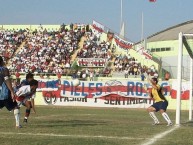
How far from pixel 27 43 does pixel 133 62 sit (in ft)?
52.9

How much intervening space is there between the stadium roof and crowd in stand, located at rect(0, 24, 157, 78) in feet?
53.1

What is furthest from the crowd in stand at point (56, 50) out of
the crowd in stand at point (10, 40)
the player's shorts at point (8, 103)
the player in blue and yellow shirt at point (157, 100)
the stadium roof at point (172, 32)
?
the player's shorts at point (8, 103)

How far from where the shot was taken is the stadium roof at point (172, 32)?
69.2 meters

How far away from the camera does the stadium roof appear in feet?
227

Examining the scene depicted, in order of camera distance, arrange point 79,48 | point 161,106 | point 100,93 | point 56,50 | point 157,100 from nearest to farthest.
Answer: point 161,106 < point 157,100 < point 100,93 < point 79,48 < point 56,50

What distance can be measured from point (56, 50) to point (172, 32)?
25.9 m

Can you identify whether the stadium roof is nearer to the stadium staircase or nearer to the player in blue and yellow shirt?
the stadium staircase

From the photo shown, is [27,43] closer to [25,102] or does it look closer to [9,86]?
[25,102]

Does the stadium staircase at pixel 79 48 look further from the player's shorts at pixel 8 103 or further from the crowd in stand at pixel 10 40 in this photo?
the player's shorts at pixel 8 103

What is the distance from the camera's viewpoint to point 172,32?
74875 mm

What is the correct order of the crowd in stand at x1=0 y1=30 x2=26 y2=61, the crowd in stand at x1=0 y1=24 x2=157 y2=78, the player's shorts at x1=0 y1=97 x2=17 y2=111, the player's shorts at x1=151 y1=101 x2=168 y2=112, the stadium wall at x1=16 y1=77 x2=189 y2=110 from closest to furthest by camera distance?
the player's shorts at x1=0 y1=97 x2=17 y2=111
the player's shorts at x1=151 y1=101 x2=168 y2=112
the stadium wall at x1=16 y1=77 x2=189 y2=110
the crowd in stand at x1=0 y1=24 x2=157 y2=78
the crowd in stand at x1=0 y1=30 x2=26 y2=61

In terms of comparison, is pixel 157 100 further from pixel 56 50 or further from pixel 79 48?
pixel 56 50

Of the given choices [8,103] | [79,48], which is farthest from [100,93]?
[8,103]

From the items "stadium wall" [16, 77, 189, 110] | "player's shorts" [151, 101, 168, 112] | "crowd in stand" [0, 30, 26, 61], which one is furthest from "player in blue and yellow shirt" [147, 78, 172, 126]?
"crowd in stand" [0, 30, 26, 61]
